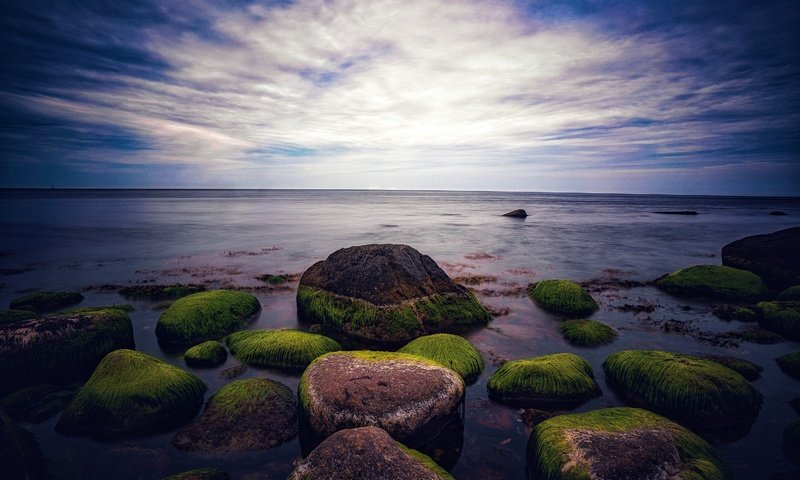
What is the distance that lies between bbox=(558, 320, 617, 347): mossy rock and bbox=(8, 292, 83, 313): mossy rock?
13596mm

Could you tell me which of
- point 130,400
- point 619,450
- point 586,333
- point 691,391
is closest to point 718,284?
point 586,333

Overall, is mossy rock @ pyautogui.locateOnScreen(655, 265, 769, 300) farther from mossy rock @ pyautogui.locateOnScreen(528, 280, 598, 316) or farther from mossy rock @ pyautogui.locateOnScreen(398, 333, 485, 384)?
mossy rock @ pyautogui.locateOnScreen(398, 333, 485, 384)

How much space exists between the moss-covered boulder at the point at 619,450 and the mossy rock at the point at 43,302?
12789mm

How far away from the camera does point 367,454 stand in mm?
3717

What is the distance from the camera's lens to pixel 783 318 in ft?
29.7

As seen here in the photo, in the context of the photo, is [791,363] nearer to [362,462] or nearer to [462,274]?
[362,462]

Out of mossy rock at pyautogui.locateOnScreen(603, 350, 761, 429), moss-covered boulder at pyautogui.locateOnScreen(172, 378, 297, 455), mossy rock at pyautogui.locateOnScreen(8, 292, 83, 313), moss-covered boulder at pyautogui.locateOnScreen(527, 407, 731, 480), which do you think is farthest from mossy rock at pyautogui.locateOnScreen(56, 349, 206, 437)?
mossy rock at pyautogui.locateOnScreen(603, 350, 761, 429)

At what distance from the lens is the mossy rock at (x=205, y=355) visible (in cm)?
737

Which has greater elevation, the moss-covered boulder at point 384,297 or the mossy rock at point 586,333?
the moss-covered boulder at point 384,297

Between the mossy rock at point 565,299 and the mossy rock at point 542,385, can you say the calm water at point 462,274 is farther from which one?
the mossy rock at point 565,299

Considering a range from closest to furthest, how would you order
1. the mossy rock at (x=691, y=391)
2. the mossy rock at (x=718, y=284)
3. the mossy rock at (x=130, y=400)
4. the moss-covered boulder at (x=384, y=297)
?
the mossy rock at (x=130, y=400) → the mossy rock at (x=691, y=391) → the moss-covered boulder at (x=384, y=297) → the mossy rock at (x=718, y=284)

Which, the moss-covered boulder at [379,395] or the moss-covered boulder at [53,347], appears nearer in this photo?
the moss-covered boulder at [379,395]

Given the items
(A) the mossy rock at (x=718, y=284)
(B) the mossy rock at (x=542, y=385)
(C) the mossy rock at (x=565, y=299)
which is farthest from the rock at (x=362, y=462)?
(A) the mossy rock at (x=718, y=284)

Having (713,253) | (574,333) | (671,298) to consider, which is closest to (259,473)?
(574,333)
